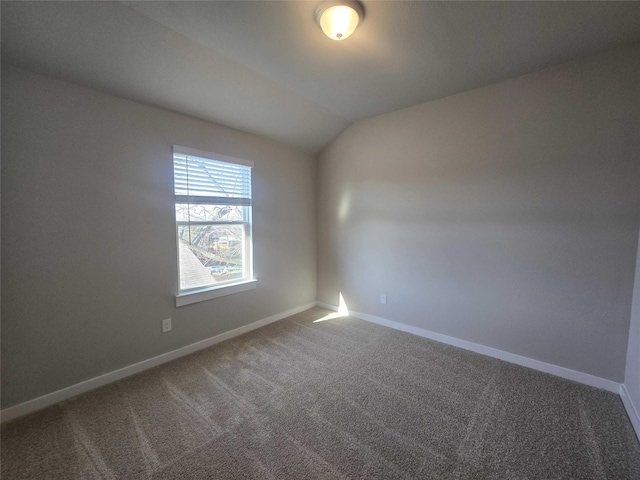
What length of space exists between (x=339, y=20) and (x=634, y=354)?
119 inches

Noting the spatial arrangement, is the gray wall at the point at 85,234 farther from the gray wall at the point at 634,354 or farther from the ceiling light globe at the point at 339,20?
the gray wall at the point at 634,354

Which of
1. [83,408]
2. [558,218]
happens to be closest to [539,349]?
→ [558,218]

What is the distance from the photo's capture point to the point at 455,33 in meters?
1.88

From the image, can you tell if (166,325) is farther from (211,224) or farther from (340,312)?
(340,312)

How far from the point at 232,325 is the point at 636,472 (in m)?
3.14

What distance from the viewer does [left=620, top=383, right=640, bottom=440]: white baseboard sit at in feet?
5.53

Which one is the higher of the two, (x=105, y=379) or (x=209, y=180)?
(x=209, y=180)

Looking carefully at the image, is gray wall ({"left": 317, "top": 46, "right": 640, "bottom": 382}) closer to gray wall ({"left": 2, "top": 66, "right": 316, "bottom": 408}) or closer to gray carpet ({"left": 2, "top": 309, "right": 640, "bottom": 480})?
gray carpet ({"left": 2, "top": 309, "right": 640, "bottom": 480})

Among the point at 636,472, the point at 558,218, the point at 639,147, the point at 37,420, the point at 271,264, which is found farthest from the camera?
the point at 271,264

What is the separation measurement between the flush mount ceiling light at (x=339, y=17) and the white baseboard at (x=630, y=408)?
10.1 feet

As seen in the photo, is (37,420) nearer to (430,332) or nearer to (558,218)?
(430,332)

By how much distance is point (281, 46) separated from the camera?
6.57ft

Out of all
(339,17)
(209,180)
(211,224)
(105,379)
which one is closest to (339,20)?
(339,17)

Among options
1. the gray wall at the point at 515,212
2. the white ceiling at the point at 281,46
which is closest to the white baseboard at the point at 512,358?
the gray wall at the point at 515,212
